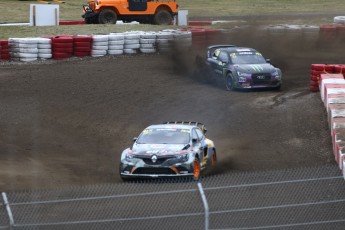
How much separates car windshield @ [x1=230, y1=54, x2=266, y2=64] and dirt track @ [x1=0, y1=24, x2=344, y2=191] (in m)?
1.03

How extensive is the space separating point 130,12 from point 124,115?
15.8m

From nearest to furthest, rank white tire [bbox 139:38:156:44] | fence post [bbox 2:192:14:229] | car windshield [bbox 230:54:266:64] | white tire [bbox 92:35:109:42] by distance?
fence post [bbox 2:192:14:229]
car windshield [bbox 230:54:266:64]
white tire [bbox 92:35:109:42]
white tire [bbox 139:38:156:44]

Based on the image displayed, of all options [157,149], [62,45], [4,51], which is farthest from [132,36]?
[157,149]

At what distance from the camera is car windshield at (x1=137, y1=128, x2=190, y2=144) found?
18.4 m

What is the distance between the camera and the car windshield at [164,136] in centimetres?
1838

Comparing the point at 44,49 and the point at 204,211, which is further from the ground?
the point at 204,211

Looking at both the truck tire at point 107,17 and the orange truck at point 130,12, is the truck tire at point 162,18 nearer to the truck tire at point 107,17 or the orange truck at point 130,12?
the orange truck at point 130,12

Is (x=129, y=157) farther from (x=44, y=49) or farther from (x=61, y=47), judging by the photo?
(x=61, y=47)

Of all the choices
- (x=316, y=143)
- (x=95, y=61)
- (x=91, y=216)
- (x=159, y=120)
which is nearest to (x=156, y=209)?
(x=91, y=216)

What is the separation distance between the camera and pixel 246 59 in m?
27.8

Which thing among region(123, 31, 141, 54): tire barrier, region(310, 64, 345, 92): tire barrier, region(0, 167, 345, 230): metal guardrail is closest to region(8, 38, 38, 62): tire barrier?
region(123, 31, 141, 54): tire barrier

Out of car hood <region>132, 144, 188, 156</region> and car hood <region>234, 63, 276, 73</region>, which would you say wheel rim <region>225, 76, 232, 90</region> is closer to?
car hood <region>234, 63, 276, 73</region>

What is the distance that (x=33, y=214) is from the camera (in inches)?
491

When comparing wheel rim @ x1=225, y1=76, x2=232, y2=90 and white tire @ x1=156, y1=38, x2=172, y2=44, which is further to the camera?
white tire @ x1=156, y1=38, x2=172, y2=44
